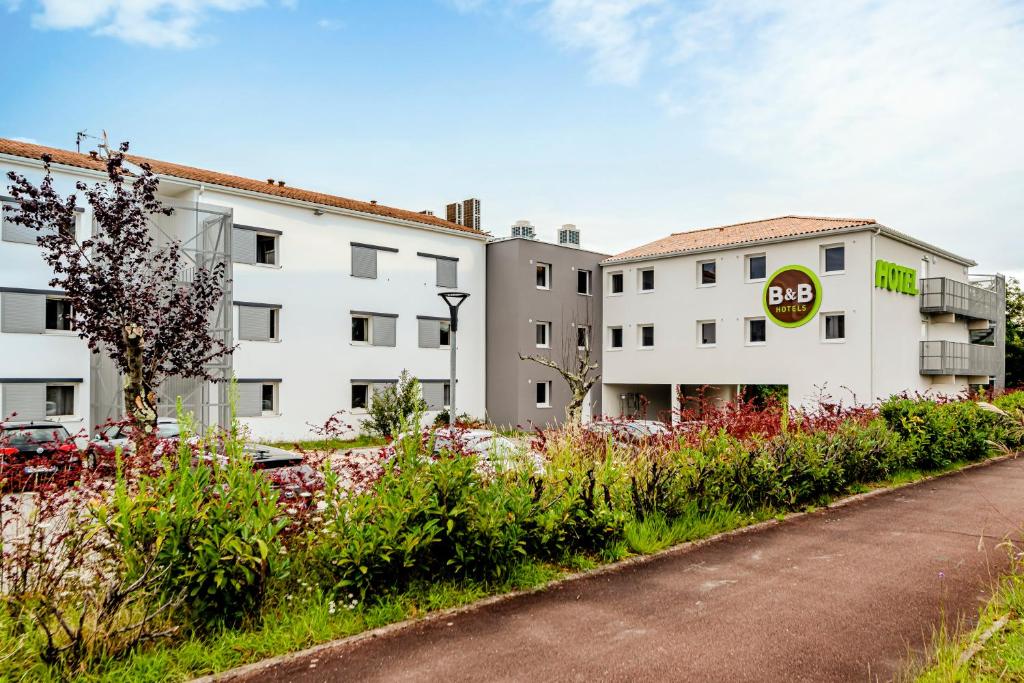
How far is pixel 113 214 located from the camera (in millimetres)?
14508

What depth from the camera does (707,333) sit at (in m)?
31.3

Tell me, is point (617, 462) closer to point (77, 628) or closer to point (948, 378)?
point (77, 628)

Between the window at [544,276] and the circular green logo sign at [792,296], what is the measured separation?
9454 millimetres

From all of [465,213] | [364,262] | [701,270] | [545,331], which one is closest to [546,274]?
[545,331]

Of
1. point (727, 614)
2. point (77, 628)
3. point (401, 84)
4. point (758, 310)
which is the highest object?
point (401, 84)

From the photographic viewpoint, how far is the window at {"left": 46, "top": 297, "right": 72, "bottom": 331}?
21.1 metres

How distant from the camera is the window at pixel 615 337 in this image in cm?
3472

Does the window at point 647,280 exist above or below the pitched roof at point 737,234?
below

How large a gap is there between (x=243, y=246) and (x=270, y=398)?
5339mm

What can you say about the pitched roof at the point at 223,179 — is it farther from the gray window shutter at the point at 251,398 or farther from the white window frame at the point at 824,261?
the white window frame at the point at 824,261

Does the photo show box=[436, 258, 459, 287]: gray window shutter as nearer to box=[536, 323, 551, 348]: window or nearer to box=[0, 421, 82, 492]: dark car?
box=[536, 323, 551, 348]: window

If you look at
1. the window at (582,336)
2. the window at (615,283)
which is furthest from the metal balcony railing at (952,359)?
the window at (582,336)

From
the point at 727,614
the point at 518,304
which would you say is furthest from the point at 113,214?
the point at 518,304

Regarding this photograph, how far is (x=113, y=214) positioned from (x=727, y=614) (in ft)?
45.5
